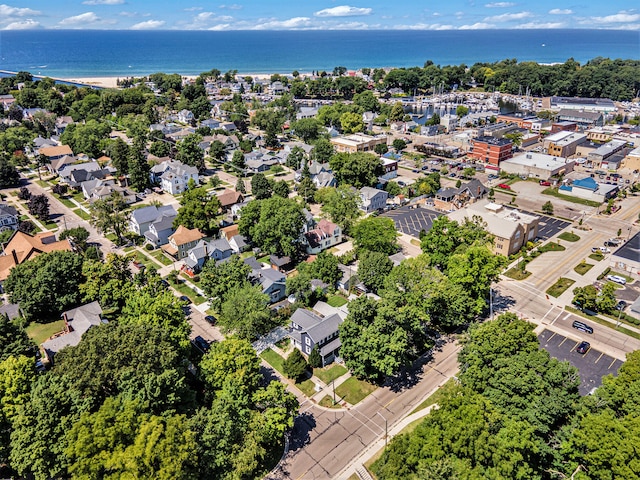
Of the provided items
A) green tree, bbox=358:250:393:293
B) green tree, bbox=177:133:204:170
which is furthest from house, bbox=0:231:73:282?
green tree, bbox=358:250:393:293

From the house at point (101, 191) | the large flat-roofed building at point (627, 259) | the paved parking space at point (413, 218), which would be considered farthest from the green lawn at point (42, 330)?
the large flat-roofed building at point (627, 259)

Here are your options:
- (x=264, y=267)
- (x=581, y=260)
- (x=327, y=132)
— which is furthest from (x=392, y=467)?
(x=327, y=132)

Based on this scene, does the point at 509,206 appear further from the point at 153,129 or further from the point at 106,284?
the point at 153,129

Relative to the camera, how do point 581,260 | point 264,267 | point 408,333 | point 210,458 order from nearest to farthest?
point 210,458 < point 408,333 < point 264,267 < point 581,260

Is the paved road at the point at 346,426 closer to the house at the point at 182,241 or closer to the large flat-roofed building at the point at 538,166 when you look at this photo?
the house at the point at 182,241

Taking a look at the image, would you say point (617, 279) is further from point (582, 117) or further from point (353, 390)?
point (582, 117)

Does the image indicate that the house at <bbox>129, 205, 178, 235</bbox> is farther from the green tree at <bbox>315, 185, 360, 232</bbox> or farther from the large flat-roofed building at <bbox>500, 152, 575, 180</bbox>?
the large flat-roofed building at <bbox>500, 152, 575, 180</bbox>
